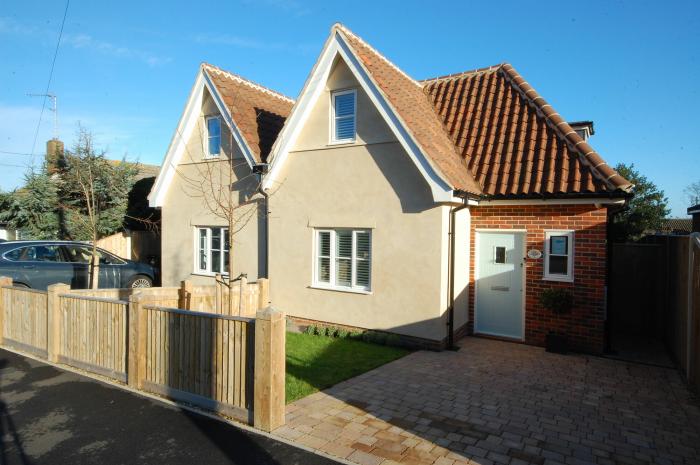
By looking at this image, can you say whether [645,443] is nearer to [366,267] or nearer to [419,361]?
[419,361]

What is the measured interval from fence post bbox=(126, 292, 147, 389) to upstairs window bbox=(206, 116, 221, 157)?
7.86 meters

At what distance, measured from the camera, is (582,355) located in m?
9.16

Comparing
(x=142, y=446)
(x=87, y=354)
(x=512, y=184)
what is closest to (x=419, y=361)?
(x=512, y=184)

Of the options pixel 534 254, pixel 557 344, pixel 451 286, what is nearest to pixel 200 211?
pixel 451 286

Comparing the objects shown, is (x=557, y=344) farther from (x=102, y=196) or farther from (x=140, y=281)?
(x=102, y=196)

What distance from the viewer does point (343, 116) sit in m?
10.9

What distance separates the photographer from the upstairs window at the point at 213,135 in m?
13.9

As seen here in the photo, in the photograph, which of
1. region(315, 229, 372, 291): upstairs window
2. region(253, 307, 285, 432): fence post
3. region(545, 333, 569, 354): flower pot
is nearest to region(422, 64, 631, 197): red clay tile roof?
region(545, 333, 569, 354): flower pot

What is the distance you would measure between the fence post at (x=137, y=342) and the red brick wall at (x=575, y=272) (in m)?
7.42

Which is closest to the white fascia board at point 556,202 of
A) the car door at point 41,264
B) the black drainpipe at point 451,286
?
the black drainpipe at point 451,286

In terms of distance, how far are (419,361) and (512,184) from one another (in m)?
4.36

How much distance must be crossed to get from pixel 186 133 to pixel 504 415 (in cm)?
1223

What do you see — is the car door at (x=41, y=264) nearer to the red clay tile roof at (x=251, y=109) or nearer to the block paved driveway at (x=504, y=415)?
the red clay tile roof at (x=251, y=109)

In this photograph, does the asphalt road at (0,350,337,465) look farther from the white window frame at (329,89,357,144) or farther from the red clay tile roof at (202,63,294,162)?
the red clay tile roof at (202,63,294,162)
